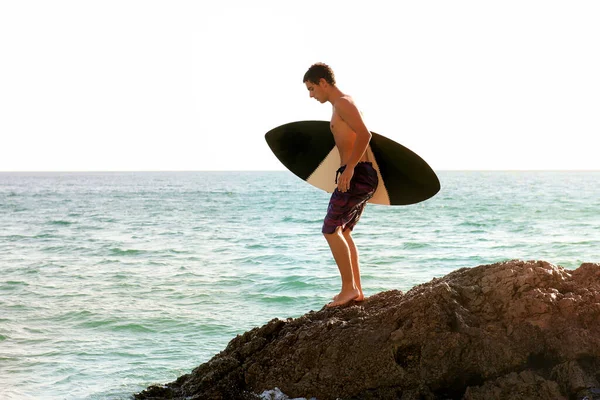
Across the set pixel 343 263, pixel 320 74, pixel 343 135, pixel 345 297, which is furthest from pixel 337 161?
pixel 345 297

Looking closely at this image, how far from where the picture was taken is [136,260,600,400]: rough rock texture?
435 cm

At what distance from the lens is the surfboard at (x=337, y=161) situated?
18.4 feet

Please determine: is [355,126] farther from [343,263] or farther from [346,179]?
[343,263]

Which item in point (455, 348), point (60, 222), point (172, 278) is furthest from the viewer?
point (60, 222)

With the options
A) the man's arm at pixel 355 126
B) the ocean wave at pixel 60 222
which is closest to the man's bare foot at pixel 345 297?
the man's arm at pixel 355 126

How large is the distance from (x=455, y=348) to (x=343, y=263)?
1.16m

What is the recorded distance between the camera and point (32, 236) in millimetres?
24172

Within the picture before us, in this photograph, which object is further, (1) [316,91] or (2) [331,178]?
(2) [331,178]

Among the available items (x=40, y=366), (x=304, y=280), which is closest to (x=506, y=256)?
(x=304, y=280)

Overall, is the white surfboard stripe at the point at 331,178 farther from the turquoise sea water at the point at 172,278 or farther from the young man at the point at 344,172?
the turquoise sea water at the point at 172,278

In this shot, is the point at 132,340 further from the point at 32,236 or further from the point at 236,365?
the point at 32,236

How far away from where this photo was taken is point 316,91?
525cm

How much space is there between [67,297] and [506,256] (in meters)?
10.9

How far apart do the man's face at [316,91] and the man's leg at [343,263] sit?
3.36ft
